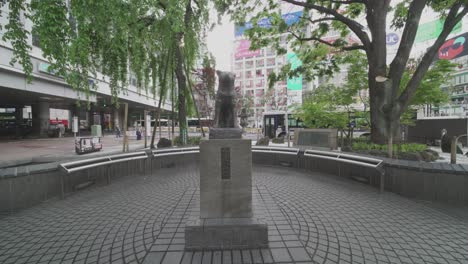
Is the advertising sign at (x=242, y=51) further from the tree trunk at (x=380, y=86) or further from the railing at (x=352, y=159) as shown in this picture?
the railing at (x=352, y=159)

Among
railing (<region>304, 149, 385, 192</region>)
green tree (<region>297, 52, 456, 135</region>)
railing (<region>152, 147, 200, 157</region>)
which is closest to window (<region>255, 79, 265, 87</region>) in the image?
green tree (<region>297, 52, 456, 135</region>)

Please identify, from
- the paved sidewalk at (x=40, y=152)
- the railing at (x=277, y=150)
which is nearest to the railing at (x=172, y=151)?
Result: the paved sidewalk at (x=40, y=152)

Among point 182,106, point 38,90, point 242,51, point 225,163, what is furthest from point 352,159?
point 242,51

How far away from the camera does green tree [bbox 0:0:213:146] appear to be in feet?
11.9

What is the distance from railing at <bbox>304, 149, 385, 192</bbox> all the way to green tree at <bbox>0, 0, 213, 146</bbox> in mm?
5681

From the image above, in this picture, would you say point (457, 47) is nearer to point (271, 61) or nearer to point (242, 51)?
point (271, 61)

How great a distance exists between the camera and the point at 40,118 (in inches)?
1016

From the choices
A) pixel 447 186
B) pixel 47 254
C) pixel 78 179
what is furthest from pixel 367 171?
pixel 78 179

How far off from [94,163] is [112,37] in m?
3.36

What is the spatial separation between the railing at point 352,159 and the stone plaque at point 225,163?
375cm

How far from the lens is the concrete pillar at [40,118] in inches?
998

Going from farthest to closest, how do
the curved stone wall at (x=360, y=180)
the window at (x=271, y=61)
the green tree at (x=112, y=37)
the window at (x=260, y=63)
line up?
the window at (x=260, y=63) → the window at (x=271, y=61) → the curved stone wall at (x=360, y=180) → the green tree at (x=112, y=37)

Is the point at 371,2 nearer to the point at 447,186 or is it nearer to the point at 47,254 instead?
the point at 447,186

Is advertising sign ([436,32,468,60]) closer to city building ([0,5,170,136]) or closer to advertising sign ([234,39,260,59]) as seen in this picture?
city building ([0,5,170,136])
